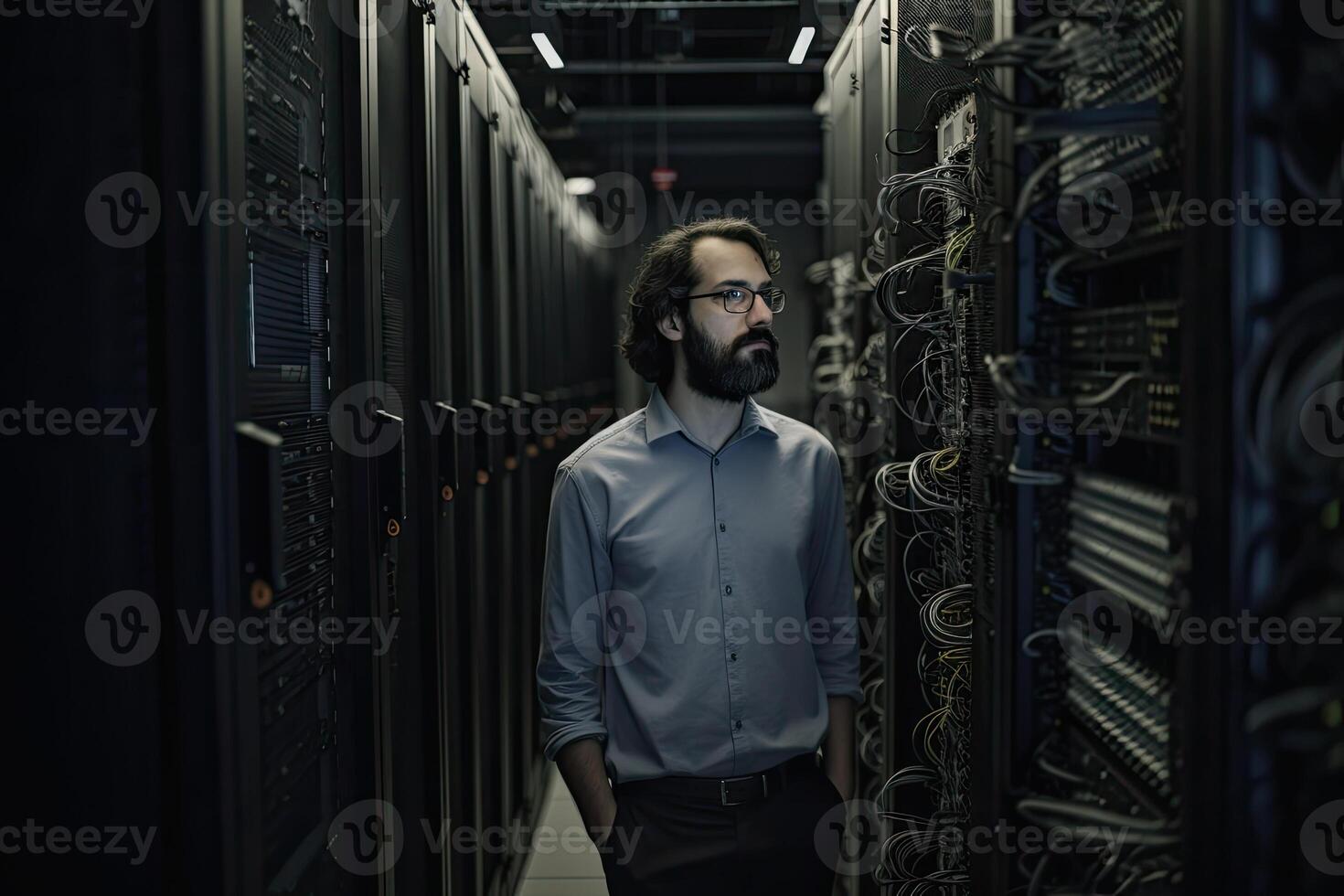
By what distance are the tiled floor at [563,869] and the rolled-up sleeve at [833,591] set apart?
143 centimetres

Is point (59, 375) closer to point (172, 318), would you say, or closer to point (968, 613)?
point (172, 318)

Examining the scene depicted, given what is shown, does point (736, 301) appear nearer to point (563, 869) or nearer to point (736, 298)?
point (736, 298)

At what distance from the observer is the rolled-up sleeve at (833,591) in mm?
2123

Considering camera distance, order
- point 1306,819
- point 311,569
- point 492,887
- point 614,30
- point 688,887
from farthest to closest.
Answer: point 614,30 → point 492,887 → point 688,887 → point 311,569 → point 1306,819

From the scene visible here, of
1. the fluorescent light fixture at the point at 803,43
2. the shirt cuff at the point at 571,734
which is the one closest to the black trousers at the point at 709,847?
the shirt cuff at the point at 571,734

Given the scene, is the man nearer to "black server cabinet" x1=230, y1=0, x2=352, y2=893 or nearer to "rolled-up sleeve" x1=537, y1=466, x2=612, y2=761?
"rolled-up sleeve" x1=537, y1=466, x2=612, y2=761

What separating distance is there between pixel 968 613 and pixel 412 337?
1.27 m

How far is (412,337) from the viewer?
92.0 inches

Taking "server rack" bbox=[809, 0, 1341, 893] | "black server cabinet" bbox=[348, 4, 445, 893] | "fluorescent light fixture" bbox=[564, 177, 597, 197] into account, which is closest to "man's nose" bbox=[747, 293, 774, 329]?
"server rack" bbox=[809, 0, 1341, 893]

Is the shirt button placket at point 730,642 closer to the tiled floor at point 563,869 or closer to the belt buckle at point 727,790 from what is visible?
the belt buckle at point 727,790

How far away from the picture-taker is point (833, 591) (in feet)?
7.05

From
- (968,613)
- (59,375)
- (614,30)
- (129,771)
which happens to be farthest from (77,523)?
(614,30)

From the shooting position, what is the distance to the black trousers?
1882 mm

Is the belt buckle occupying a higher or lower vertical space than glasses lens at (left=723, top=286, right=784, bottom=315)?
lower
